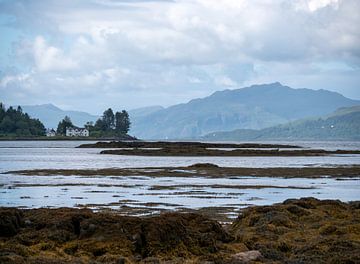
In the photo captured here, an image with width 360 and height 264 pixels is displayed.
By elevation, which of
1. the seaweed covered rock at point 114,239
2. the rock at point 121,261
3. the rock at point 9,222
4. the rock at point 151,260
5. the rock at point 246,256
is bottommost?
the rock at point 246,256

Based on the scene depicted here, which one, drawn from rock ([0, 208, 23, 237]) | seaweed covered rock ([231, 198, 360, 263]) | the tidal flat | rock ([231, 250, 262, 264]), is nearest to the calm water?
the tidal flat

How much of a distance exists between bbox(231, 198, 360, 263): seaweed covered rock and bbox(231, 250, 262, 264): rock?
23 cm

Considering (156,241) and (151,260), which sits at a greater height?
(156,241)

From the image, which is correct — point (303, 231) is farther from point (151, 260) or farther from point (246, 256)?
point (151, 260)

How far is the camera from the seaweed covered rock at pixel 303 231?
17453mm

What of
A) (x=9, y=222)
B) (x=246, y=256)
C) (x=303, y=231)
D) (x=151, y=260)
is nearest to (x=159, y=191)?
(x=303, y=231)

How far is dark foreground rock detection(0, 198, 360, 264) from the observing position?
55.2 ft

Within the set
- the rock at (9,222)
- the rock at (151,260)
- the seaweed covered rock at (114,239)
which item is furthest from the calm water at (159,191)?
the rock at (151,260)

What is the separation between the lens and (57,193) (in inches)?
1639

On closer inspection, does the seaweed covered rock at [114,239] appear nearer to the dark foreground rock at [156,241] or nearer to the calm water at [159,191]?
the dark foreground rock at [156,241]

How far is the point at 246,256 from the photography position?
56.4ft

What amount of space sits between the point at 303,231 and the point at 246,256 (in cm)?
483

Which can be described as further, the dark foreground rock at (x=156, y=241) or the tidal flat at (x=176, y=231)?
the tidal flat at (x=176, y=231)

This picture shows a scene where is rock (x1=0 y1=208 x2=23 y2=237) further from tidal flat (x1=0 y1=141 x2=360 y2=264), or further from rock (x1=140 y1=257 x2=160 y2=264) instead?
rock (x1=140 y1=257 x2=160 y2=264)
